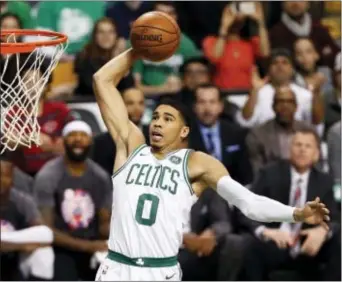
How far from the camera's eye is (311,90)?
39.1ft

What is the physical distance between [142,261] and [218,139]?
329cm

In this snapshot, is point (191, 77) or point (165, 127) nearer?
point (165, 127)

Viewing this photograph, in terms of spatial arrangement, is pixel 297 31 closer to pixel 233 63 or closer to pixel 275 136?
pixel 233 63

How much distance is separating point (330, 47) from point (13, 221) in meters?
4.42

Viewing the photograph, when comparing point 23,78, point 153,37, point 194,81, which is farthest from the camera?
point 194,81

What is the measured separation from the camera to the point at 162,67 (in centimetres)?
1225

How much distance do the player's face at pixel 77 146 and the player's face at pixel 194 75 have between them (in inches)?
61.8

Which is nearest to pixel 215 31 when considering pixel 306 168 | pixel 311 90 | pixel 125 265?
pixel 311 90

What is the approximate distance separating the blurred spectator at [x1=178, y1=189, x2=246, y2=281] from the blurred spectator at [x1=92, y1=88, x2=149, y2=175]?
97 centimetres

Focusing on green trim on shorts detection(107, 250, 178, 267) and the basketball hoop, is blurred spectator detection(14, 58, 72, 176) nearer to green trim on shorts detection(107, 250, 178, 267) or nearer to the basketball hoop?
the basketball hoop

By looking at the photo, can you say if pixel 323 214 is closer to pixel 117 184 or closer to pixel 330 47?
pixel 117 184

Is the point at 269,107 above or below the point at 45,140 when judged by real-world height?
above

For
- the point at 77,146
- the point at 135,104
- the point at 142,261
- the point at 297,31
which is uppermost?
the point at 297,31

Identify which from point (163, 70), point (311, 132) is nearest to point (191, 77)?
point (163, 70)
